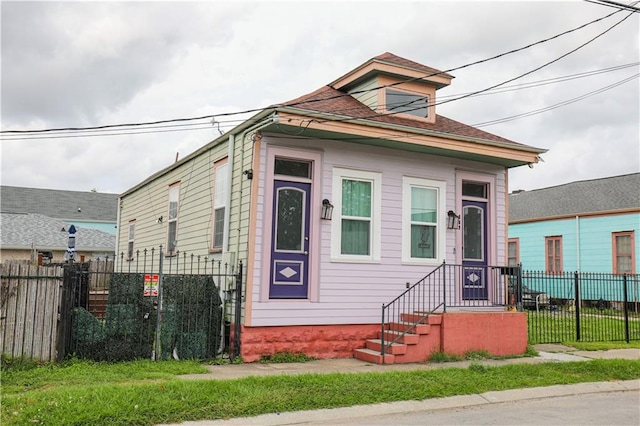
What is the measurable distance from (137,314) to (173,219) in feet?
18.5

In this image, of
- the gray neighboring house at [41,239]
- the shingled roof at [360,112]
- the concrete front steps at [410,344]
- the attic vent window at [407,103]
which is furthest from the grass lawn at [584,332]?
the gray neighboring house at [41,239]

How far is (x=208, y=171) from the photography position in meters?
12.6

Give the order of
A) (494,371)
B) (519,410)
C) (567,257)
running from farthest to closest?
1. (567,257)
2. (494,371)
3. (519,410)

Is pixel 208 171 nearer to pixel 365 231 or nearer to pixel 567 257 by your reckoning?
pixel 365 231

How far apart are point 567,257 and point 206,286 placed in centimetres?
2046

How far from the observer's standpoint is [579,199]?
86.0ft

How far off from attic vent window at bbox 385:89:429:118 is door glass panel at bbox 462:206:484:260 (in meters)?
2.36

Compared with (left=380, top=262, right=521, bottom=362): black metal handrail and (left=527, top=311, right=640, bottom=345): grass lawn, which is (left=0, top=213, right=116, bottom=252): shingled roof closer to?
(left=380, top=262, right=521, bottom=362): black metal handrail

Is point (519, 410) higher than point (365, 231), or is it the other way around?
point (365, 231)

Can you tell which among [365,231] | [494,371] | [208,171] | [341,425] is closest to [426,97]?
[365,231]

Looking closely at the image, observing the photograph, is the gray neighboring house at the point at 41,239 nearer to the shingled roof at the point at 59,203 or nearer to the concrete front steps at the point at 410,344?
the shingled roof at the point at 59,203

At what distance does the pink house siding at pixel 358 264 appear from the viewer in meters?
10.0

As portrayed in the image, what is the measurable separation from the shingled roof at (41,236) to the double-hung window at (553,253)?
908 inches

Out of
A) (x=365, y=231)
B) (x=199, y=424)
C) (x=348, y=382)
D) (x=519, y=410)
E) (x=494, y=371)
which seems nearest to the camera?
(x=199, y=424)
